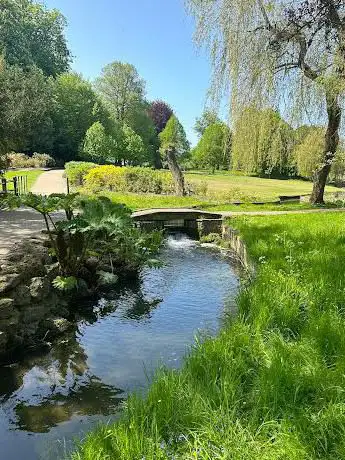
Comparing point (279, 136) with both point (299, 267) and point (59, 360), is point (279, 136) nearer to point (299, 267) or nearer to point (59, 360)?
point (299, 267)

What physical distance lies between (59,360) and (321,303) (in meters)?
2.87

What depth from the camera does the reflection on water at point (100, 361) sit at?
3.79 m

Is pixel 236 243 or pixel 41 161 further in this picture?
pixel 41 161

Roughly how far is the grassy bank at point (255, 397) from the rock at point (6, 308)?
2295mm

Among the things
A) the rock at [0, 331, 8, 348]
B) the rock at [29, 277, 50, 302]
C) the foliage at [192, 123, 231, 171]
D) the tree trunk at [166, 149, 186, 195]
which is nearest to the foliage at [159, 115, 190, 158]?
the tree trunk at [166, 149, 186, 195]

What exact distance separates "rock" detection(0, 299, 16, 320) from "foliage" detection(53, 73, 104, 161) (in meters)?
48.0

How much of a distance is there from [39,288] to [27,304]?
0.32m

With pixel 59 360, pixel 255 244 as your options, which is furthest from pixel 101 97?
pixel 59 360

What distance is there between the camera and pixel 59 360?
16.9ft

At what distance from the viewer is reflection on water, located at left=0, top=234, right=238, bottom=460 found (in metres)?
3.79

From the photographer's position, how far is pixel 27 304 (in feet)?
19.3

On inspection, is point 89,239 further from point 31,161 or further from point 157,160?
point 157,160

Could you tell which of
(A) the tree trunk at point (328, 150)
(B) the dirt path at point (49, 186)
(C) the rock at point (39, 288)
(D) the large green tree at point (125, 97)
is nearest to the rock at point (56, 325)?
(C) the rock at point (39, 288)

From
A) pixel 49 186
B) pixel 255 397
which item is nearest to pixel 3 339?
pixel 255 397
